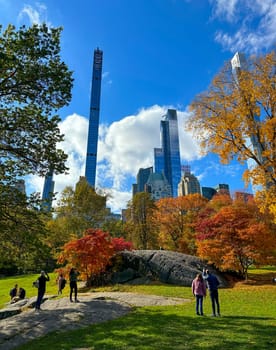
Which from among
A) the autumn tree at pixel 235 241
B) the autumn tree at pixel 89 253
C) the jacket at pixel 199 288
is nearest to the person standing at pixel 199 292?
the jacket at pixel 199 288

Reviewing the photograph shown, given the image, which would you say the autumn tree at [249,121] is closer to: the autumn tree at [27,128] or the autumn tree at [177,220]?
the autumn tree at [27,128]

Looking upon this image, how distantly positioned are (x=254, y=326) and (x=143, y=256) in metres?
15.8

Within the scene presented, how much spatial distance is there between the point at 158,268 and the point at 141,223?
13.1 meters

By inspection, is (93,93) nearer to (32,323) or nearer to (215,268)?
(215,268)

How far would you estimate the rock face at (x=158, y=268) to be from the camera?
20891 millimetres

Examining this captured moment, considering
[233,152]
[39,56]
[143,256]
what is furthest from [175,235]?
[39,56]

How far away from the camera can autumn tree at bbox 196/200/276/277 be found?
2056 centimetres

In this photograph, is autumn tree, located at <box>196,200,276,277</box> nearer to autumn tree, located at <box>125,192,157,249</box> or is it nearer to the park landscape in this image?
the park landscape

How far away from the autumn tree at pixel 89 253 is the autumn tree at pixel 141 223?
1382cm

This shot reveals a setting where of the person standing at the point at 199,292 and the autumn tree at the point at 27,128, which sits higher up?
the autumn tree at the point at 27,128

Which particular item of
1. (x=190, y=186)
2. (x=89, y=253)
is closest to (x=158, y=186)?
(x=190, y=186)

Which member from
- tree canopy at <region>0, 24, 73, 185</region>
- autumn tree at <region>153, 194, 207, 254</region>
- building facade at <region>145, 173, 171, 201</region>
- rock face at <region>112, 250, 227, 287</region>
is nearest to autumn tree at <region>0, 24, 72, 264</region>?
tree canopy at <region>0, 24, 73, 185</region>

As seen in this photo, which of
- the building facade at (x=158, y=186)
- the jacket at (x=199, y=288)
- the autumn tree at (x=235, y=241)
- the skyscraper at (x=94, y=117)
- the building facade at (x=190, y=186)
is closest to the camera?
the jacket at (x=199, y=288)

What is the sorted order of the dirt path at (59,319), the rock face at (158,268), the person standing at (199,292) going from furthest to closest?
the rock face at (158,268), the person standing at (199,292), the dirt path at (59,319)
